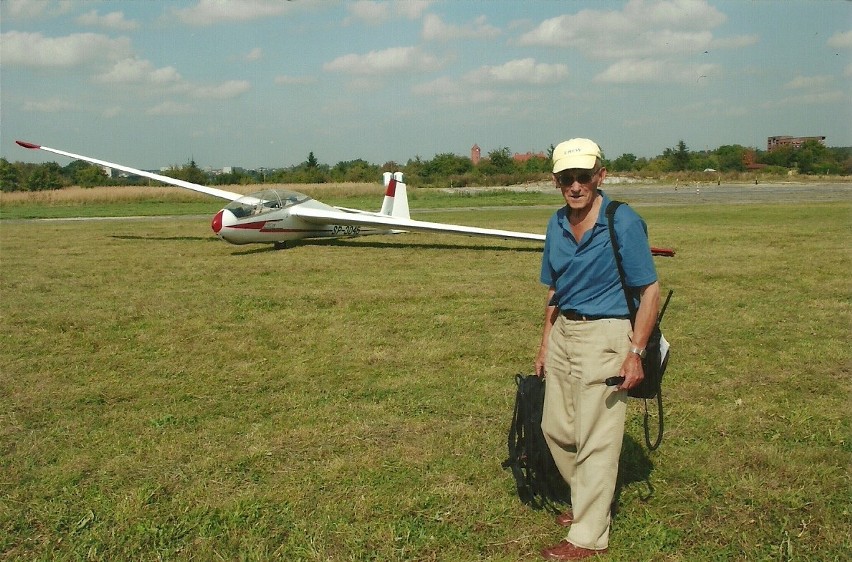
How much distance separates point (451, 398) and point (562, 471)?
204cm

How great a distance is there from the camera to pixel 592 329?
10.7ft

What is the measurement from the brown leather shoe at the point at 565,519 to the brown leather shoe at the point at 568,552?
28cm

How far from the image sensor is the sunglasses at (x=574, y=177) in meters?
3.17

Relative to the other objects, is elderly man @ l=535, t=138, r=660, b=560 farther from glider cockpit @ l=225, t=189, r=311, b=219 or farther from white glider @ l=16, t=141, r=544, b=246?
glider cockpit @ l=225, t=189, r=311, b=219

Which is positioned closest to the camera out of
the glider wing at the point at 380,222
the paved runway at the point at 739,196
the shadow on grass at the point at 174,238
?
the glider wing at the point at 380,222

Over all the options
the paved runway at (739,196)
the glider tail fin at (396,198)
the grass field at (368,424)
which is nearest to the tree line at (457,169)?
the paved runway at (739,196)

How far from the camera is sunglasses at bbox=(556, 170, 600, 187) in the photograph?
3.17 m

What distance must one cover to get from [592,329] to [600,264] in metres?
→ 0.31

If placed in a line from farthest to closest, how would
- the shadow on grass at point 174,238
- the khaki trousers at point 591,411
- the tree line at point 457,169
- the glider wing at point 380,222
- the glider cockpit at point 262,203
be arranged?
the tree line at point 457,169, the shadow on grass at point 174,238, the glider wing at point 380,222, the glider cockpit at point 262,203, the khaki trousers at point 591,411

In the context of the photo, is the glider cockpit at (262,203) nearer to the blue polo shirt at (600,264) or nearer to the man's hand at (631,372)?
the blue polo shirt at (600,264)

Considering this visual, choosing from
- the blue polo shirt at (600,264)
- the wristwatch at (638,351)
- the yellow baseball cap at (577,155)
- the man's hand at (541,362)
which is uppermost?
the yellow baseball cap at (577,155)

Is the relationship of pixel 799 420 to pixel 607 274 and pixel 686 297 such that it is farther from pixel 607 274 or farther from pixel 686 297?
pixel 686 297

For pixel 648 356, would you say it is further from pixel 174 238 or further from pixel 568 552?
pixel 174 238

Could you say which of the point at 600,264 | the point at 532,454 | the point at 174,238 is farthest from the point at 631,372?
the point at 174,238
